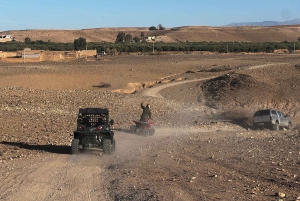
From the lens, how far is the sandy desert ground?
447 inches

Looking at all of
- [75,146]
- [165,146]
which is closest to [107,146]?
[75,146]

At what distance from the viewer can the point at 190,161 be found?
49.3 ft

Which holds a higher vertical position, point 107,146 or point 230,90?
point 107,146

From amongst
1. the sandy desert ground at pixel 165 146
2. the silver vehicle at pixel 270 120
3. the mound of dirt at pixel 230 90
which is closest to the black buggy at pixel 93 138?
the sandy desert ground at pixel 165 146

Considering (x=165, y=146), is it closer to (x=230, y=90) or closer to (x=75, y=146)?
(x=75, y=146)

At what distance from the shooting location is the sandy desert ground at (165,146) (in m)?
11.4

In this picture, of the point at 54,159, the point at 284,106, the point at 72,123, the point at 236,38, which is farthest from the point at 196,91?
the point at 236,38

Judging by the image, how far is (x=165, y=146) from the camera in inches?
740

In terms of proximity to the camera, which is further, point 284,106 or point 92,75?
point 92,75

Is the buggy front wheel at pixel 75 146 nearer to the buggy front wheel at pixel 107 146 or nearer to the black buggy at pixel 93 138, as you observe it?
the black buggy at pixel 93 138

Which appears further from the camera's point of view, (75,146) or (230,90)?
(230,90)

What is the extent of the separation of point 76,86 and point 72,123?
22.7 metres

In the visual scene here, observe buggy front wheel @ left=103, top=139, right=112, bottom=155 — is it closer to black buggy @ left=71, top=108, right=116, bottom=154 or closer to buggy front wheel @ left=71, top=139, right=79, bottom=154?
black buggy @ left=71, top=108, right=116, bottom=154

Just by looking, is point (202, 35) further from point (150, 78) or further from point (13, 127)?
point (13, 127)
